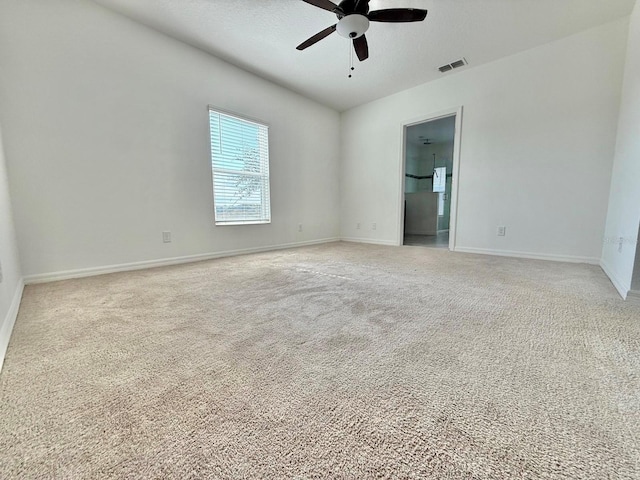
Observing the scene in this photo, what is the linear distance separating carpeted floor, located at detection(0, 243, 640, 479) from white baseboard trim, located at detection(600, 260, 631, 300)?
0.11 meters

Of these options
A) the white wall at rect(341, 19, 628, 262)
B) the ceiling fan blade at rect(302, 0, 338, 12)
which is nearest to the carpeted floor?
the white wall at rect(341, 19, 628, 262)

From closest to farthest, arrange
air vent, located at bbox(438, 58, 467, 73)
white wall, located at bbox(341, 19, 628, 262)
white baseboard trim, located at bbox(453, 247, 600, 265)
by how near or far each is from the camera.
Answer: white wall, located at bbox(341, 19, 628, 262) → white baseboard trim, located at bbox(453, 247, 600, 265) → air vent, located at bbox(438, 58, 467, 73)

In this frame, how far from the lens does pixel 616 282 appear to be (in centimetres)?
201

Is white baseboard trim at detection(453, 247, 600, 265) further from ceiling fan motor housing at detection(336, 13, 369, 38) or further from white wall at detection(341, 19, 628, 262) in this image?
ceiling fan motor housing at detection(336, 13, 369, 38)

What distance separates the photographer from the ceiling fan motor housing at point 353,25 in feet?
7.07

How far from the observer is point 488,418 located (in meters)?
0.75

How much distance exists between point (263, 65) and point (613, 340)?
4219 mm

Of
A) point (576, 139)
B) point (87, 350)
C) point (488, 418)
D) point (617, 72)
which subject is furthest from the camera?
point (576, 139)

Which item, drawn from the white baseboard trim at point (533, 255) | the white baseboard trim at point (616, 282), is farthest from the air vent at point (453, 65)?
the white baseboard trim at point (616, 282)

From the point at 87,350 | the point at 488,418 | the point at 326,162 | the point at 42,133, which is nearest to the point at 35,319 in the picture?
the point at 87,350

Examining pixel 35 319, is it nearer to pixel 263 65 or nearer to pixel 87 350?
pixel 87 350

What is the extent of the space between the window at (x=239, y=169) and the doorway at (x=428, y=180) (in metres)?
2.47

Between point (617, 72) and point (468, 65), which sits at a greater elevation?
point (468, 65)

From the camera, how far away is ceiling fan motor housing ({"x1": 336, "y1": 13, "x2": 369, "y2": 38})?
2.15 metres
